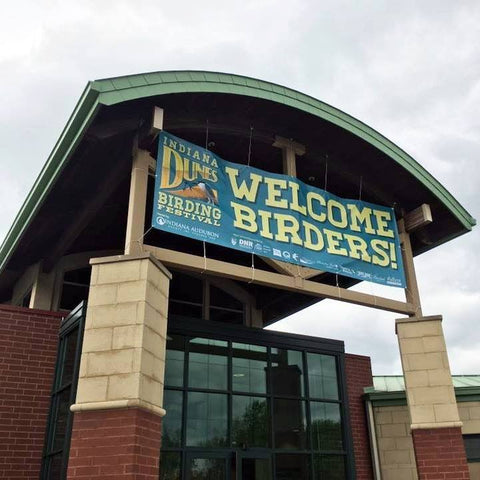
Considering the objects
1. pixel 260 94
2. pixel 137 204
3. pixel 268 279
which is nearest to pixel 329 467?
pixel 268 279

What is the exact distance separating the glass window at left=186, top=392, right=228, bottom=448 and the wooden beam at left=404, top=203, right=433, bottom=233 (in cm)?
581

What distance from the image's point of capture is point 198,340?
1174 centimetres

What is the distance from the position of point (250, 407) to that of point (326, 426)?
2.12 metres

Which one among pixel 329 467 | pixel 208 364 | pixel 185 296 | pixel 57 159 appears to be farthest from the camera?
pixel 185 296

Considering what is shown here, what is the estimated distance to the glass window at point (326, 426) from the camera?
12617mm

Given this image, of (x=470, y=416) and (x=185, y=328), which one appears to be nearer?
(x=185, y=328)

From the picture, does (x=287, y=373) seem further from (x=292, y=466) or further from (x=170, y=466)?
(x=170, y=466)

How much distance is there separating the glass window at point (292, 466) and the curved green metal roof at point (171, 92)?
21.5 feet

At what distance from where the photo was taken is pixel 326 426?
1288 centimetres

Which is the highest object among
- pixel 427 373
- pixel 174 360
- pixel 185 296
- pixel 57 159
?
pixel 57 159

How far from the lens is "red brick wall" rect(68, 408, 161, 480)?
7311 millimetres

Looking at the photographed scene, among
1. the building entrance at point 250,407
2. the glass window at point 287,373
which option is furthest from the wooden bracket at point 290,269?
the glass window at point 287,373

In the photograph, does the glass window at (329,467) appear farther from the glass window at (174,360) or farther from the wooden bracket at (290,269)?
the wooden bracket at (290,269)

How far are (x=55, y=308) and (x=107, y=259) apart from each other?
18.7 ft
